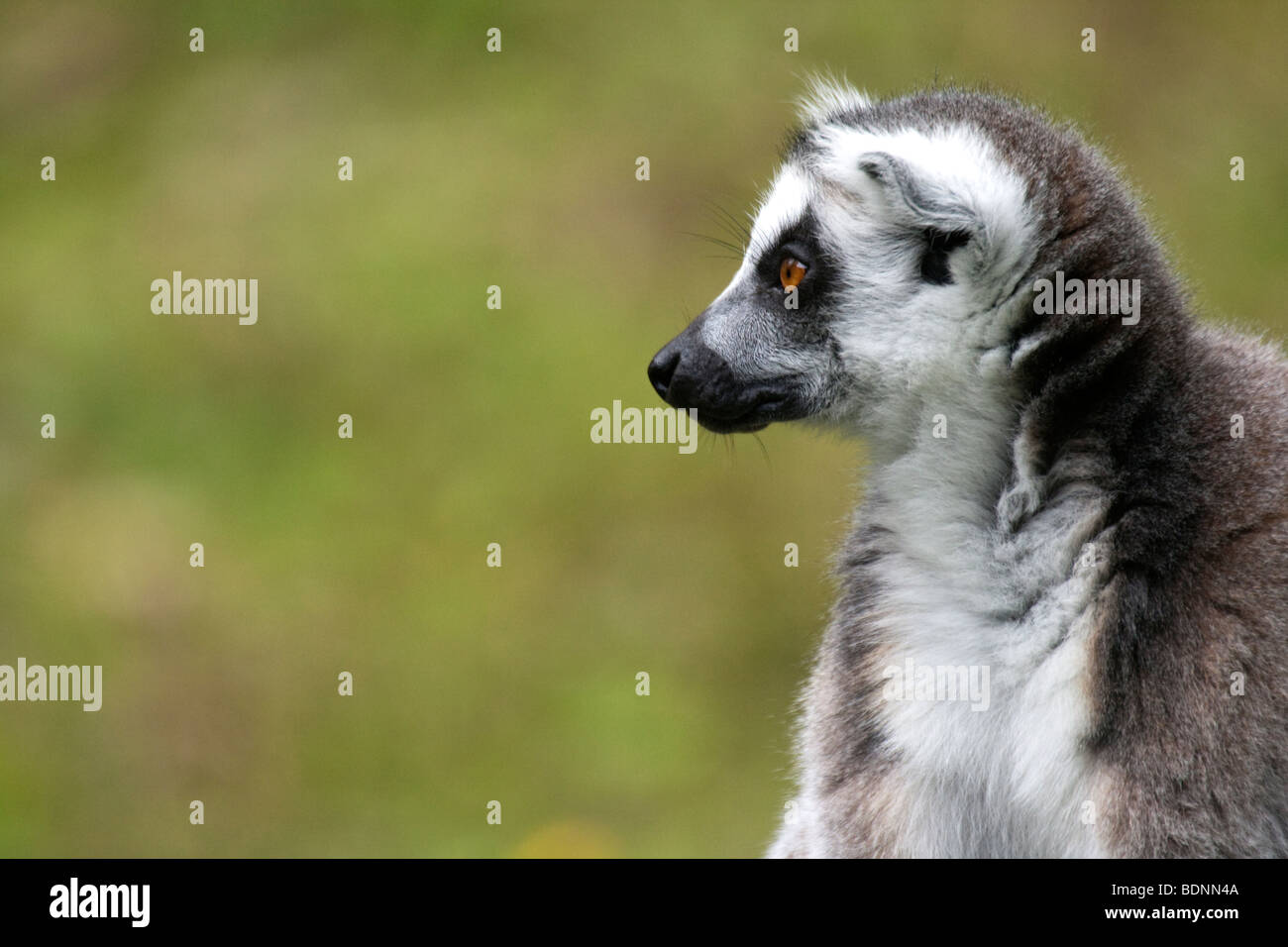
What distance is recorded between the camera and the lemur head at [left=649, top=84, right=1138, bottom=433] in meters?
3.06

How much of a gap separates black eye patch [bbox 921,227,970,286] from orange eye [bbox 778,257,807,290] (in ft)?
0.96

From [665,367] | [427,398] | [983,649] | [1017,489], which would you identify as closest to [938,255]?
[1017,489]

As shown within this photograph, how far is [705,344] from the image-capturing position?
3.44 m

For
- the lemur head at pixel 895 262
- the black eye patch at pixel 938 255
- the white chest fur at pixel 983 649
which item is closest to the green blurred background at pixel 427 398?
the white chest fur at pixel 983 649

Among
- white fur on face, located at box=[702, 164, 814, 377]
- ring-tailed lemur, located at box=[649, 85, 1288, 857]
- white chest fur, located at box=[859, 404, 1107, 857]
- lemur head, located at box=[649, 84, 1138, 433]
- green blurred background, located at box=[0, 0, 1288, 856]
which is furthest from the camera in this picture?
green blurred background, located at box=[0, 0, 1288, 856]

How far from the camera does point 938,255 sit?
3.22 meters

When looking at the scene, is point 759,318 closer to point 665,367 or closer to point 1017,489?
point 665,367

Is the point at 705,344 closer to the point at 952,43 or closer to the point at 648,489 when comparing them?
the point at 648,489

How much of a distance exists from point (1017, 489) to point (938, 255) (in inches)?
22.1

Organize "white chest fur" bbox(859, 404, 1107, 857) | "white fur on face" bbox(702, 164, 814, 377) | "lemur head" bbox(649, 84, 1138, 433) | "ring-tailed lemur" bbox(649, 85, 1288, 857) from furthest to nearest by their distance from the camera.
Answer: "white fur on face" bbox(702, 164, 814, 377) → "lemur head" bbox(649, 84, 1138, 433) → "white chest fur" bbox(859, 404, 1107, 857) → "ring-tailed lemur" bbox(649, 85, 1288, 857)

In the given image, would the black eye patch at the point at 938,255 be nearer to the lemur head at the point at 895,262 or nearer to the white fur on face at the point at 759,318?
the lemur head at the point at 895,262

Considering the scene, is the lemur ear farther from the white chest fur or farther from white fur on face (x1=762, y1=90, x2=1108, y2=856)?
the white chest fur

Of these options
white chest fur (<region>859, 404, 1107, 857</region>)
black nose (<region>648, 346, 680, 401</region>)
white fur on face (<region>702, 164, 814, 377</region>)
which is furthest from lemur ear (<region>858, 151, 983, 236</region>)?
black nose (<region>648, 346, 680, 401</region>)

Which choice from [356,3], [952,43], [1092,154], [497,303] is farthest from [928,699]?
[356,3]
